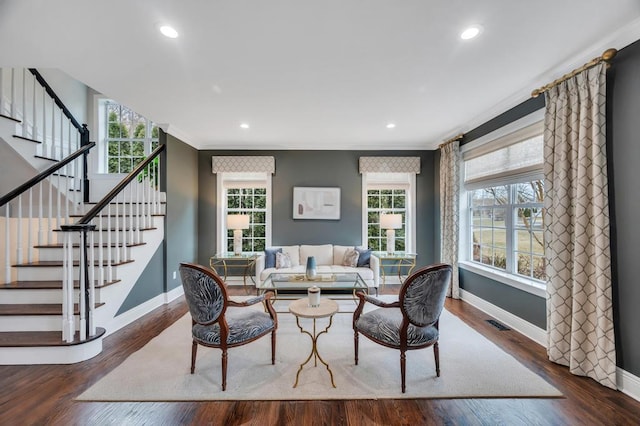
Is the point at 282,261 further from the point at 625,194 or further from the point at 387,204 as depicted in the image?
the point at 625,194

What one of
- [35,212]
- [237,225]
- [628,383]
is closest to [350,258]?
[237,225]

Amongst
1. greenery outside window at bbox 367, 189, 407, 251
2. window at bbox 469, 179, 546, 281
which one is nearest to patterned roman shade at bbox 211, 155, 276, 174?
greenery outside window at bbox 367, 189, 407, 251

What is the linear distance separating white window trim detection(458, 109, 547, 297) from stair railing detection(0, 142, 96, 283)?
5302 millimetres

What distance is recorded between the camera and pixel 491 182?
3.62 meters

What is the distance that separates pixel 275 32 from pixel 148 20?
878 millimetres

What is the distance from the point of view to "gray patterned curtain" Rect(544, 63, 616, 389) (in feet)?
6.73

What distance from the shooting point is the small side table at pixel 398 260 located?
4.71 metres

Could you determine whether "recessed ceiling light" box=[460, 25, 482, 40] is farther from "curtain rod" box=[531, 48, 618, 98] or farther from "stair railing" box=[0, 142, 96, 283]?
"stair railing" box=[0, 142, 96, 283]

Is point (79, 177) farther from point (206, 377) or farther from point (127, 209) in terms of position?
point (206, 377)

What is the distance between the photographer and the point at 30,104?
3730mm

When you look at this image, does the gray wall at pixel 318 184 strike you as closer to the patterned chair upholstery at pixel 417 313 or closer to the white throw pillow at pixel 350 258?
the white throw pillow at pixel 350 258

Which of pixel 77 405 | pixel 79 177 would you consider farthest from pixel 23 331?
pixel 79 177

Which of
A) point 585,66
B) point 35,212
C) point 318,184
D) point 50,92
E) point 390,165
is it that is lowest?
point 35,212

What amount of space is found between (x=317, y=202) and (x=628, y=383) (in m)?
4.24
